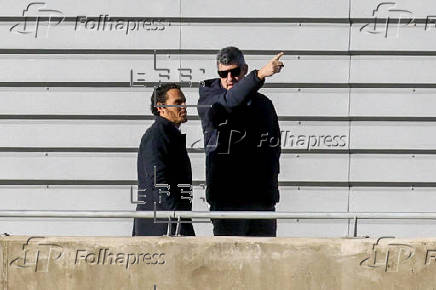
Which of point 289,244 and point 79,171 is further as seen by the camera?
point 79,171

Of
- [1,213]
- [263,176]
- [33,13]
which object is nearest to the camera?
[1,213]

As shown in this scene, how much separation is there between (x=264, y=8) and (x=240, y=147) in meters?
2.61

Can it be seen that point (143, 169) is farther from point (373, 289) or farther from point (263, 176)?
point (373, 289)

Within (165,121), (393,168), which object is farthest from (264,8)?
(165,121)

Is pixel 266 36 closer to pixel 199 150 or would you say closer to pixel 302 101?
pixel 302 101

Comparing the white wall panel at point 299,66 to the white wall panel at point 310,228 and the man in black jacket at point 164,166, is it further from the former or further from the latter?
the man in black jacket at point 164,166

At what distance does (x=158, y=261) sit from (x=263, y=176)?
1471mm

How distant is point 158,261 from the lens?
914 centimetres

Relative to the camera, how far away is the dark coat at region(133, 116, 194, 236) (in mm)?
10047

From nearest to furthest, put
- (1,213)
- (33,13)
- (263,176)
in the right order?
(1,213)
(263,176)
(33,13)

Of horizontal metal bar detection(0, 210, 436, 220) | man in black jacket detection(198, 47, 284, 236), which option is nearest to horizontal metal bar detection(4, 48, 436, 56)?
man in black jacket detection(198, 47, 284, 236)

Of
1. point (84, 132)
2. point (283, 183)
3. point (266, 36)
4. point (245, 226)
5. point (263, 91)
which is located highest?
point (266, 36)

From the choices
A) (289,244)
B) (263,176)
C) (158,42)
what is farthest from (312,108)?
(289,244)

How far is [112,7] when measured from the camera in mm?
12531
